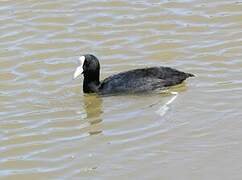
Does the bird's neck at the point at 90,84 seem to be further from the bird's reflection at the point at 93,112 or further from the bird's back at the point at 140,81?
the bird's back at the point at 140,81

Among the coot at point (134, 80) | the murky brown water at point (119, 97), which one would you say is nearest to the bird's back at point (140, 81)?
the coot at point (134, 80)

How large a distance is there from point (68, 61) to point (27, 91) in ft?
3.99

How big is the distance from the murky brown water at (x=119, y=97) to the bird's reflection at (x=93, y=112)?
1cm

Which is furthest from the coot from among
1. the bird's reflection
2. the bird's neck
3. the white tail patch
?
the white tail patch

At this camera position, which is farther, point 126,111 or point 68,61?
point 68,61

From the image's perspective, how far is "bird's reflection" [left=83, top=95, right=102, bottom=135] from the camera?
353 inches

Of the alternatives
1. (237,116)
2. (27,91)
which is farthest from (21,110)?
(237,116)

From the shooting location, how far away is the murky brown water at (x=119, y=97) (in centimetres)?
775

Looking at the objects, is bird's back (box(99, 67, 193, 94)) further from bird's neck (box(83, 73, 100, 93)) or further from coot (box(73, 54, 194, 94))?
bird's neck (box(83, 73, 100, 93))

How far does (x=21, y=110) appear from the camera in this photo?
32.0 feet

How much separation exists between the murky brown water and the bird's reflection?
1cm

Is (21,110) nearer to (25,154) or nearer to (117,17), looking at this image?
(25,154)

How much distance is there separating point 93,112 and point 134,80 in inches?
37.8

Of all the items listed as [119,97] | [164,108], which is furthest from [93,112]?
[164,108]
